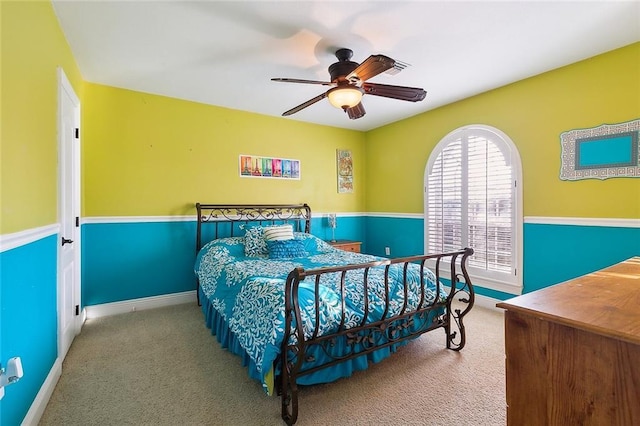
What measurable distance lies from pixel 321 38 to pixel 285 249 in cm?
206

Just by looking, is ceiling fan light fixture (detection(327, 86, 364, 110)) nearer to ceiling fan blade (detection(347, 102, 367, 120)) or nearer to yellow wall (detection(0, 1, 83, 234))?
ceiling fan blade (detection(347, 102, 367, 120))

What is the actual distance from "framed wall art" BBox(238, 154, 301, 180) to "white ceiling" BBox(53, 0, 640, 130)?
1.07 m

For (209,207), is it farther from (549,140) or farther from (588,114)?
(588,114)

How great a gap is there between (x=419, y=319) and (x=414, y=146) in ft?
9.11

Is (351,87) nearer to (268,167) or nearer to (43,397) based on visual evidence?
(268,167)

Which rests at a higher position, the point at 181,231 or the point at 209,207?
the point at 209,207

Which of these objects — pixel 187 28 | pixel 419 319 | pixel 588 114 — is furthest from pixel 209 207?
pixel 588 114

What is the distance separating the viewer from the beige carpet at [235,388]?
1.72 meters

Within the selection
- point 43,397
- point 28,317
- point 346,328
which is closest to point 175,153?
point 28,317

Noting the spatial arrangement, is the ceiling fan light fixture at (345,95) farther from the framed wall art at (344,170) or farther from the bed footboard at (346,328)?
the framed wall art at (344,170)

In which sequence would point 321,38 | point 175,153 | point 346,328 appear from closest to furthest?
point 346,328 < point 321,38 < point 175,153

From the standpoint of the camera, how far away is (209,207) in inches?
147

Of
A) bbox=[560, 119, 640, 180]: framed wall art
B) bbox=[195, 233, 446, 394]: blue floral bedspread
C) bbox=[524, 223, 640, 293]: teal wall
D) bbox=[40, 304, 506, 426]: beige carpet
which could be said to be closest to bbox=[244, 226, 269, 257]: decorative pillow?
bbox=[195, 233, 446, 394]: blue floral bedspread

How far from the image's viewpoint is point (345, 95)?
7.77 feet
